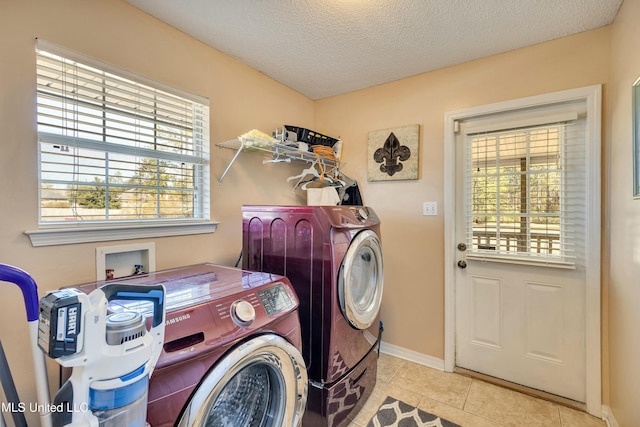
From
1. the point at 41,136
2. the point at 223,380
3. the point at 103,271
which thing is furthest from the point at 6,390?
the point at 41,136

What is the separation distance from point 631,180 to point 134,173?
8.20 feet

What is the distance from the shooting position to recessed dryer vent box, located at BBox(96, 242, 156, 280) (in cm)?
142

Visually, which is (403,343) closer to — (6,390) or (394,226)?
(394,226)

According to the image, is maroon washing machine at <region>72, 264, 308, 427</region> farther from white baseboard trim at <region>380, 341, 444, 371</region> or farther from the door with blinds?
the door with blinds

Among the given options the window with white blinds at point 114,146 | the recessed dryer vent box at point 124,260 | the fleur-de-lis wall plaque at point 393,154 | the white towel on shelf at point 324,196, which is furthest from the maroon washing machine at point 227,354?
the fleur-de-lis wall plaque at point 393,154

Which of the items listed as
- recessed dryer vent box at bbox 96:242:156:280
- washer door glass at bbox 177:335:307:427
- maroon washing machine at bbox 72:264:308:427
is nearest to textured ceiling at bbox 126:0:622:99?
recessed dryer vent box at bbox 96:242:156:280

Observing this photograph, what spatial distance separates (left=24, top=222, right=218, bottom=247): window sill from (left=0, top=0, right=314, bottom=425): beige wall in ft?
0.11

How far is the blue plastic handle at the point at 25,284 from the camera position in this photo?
0.71 m

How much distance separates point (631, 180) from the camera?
Result: 1378 millimetres

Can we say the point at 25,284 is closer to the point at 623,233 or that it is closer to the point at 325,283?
the point at 325,283

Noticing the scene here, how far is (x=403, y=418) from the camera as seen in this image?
5.67ft

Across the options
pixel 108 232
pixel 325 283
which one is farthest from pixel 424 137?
pixel 108 232

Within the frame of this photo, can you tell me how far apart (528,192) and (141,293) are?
2.29 metres

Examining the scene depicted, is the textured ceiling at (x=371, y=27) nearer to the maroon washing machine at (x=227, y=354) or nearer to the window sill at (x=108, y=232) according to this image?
the window sill at (x=108, y=232)
